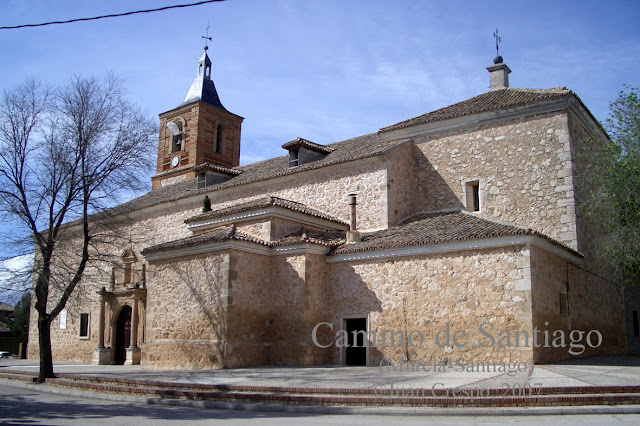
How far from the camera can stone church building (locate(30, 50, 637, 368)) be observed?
14484mm

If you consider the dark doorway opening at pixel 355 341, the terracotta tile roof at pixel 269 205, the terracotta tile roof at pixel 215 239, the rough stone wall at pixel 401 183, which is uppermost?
the rough stone wall at pixel 401 183

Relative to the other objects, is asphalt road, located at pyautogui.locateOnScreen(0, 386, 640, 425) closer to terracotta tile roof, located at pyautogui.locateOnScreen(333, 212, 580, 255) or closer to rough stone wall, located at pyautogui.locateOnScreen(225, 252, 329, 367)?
rough stone wall, located at pyautogui.locateOnScreen(225, 252, 329, 367)

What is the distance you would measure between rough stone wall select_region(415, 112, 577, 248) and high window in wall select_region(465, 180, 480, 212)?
0.52 ft

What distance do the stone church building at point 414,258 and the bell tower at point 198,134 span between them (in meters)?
11.6

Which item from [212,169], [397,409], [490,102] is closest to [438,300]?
[397,409]

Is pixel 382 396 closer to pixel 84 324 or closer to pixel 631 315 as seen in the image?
pixel 631 315

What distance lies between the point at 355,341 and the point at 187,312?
5.01 m

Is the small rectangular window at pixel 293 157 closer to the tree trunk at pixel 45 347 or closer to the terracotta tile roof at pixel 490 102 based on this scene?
the terracotta tile roof at pixel 490 102

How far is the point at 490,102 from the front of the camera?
736 inches

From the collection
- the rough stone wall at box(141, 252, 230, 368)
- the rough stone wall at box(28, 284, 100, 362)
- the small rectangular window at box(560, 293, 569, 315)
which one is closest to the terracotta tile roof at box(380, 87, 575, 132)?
the small rectangular window at box(560, 293, 569, 315)

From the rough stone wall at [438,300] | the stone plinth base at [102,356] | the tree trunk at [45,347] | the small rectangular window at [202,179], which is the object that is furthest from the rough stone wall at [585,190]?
the stone plinth base at [102,356]

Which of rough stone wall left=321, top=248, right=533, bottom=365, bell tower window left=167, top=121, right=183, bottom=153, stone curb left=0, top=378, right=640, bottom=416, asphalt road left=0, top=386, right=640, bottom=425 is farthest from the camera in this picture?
bell tower window left=167, top=121, right=183, bottom=153

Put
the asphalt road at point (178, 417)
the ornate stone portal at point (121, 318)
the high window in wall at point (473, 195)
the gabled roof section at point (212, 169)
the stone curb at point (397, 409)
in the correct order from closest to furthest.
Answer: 1. the asphalt road at point (178, 417)
2. the stone curb at point (397, 409)
3. the high window in wall at point (473, 195)
4. the ornate stone portal at point (121, 318)
5. the gabled roof section at point (212, 169)

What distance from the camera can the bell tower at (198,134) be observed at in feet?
103
